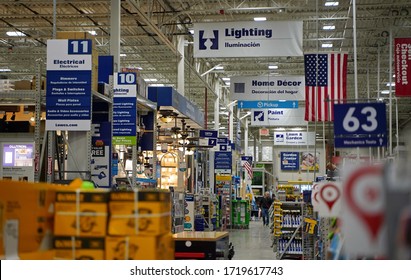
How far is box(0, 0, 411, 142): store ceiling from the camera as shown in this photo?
1748cm

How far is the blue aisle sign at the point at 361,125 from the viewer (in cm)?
541

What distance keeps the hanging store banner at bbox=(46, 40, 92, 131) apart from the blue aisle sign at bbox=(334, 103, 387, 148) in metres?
3.24

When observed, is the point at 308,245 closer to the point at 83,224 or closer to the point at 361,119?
the point at 361,119

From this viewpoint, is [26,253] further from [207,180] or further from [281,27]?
[207,180]

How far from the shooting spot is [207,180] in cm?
2658

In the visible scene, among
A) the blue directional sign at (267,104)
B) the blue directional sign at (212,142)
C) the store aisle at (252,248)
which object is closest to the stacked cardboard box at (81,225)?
the store aisle at (252,248)

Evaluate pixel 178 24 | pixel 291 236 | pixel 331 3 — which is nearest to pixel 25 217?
pixel 291 236

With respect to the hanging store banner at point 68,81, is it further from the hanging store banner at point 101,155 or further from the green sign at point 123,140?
the green sign at point 123,140

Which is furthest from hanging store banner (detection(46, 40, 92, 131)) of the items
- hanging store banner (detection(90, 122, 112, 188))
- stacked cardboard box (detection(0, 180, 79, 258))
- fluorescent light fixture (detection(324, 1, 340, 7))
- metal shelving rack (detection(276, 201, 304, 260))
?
fluorescent light fixture (detection(324, 1, 340, 7))

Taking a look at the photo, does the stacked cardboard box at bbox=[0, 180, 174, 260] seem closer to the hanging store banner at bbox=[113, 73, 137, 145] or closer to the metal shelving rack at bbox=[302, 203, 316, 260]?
the hanging store banner at bbox=[113, 73, 137, 145]

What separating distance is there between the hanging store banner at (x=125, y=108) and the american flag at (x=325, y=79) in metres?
3.55
